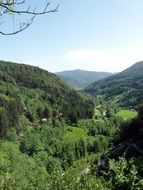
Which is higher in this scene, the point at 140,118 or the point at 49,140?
the point at 140,118

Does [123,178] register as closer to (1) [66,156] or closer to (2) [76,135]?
(1) [66,156]

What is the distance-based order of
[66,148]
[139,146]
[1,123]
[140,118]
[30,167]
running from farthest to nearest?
[1,123], [66,148], [30,167], [140,118], [139,146]

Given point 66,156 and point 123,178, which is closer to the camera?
point 123,178

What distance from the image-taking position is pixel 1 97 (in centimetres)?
19938

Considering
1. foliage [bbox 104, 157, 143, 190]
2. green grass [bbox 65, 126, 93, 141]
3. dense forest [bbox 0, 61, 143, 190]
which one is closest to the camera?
foliage [bbox 104, 157, 143, 190]

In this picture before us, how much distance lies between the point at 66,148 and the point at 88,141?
13.8m

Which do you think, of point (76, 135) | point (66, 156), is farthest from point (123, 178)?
point (76, 135)

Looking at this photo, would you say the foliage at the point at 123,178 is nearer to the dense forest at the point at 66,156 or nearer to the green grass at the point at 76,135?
the dense forest at the point at 66,156

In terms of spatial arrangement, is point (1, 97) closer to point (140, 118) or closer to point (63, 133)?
point (63, 133)

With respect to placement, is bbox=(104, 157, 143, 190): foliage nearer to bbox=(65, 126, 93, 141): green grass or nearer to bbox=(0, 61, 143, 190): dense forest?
bbox=(0, 61, 143, 190): dense forest

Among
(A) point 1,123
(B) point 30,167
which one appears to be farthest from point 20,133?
(B) point 30,167

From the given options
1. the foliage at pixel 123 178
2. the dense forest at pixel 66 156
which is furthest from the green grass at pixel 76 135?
the foliage at pixel 123 178

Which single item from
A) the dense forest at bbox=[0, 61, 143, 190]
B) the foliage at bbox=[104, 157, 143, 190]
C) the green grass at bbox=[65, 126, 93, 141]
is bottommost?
the green grass at bbox=[65, 126, 93, 141]

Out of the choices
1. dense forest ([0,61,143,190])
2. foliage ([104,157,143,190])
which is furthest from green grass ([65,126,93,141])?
foliage ([104,157,143,190])
